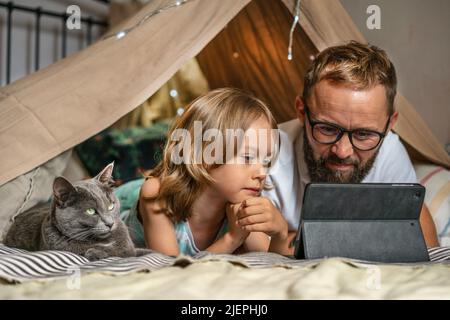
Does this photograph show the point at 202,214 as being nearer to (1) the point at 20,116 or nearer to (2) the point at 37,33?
(1) the point at 20,116

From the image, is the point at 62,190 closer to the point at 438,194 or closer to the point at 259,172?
the point at 259,172

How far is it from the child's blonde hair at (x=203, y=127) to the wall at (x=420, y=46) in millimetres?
998

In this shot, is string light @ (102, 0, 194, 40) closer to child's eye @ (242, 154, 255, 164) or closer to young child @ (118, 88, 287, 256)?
young child @ (118, 88, 287, 256)

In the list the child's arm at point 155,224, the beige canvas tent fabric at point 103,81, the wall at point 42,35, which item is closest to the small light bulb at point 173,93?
the wall at point 42,35

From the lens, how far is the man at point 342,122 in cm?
155

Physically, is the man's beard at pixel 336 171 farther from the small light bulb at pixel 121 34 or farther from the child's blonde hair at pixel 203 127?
the small light bulb at pixel 121 34

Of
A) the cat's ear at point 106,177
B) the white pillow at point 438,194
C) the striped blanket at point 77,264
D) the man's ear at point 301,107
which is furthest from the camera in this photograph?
the white pillow at point 438,194

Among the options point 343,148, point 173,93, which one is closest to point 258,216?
point 343,148

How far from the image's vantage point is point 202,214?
63.6 inches

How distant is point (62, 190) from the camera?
1280mm

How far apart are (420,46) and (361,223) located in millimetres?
1262

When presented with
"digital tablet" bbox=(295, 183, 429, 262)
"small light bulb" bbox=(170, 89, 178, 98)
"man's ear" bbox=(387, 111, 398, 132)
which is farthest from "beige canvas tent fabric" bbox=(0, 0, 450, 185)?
"small light bulb" bbox=(170, 89, 178, 98)
